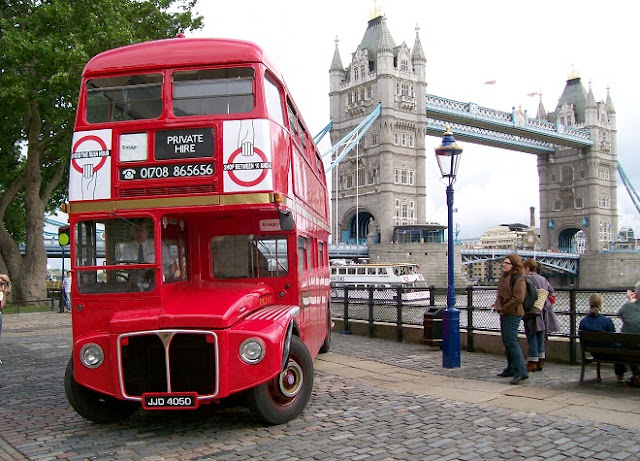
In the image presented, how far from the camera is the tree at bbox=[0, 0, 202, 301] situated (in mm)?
22078

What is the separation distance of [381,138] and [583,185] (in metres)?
49.6

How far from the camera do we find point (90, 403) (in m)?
6.41

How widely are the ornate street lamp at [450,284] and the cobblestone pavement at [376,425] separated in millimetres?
520

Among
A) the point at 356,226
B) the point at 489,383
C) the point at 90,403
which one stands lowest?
the point at 489,383

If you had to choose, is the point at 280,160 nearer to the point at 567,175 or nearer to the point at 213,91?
the point at 213,91

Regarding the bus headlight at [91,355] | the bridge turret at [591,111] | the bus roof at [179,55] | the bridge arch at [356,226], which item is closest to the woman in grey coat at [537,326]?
the bus roof at [179,55]

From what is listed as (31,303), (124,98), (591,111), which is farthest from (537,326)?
(591,111)

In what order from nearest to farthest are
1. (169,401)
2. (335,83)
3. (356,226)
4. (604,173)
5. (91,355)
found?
1. (169,401)
2. (91,355)
3. (356,226)
4. (335,83)
5. (604,173)

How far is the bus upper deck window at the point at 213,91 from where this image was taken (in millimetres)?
6594

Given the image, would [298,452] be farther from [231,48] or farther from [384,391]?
[231,48]

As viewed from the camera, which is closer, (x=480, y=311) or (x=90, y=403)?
(x=90, y=403)

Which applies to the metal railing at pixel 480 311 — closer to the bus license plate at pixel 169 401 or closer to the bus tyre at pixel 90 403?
the bus license plate at pixel 169 401

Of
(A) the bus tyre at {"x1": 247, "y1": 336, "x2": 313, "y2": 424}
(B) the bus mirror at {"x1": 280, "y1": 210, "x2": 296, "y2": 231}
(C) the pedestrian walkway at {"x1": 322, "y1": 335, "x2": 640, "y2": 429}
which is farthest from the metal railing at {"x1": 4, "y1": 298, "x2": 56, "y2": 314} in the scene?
(B) the bus mirror at {"x1": 280, "y1": 210, "x2": 296, "y2": 231}

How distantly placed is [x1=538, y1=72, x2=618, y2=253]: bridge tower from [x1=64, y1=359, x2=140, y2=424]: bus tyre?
116721 millimetres
